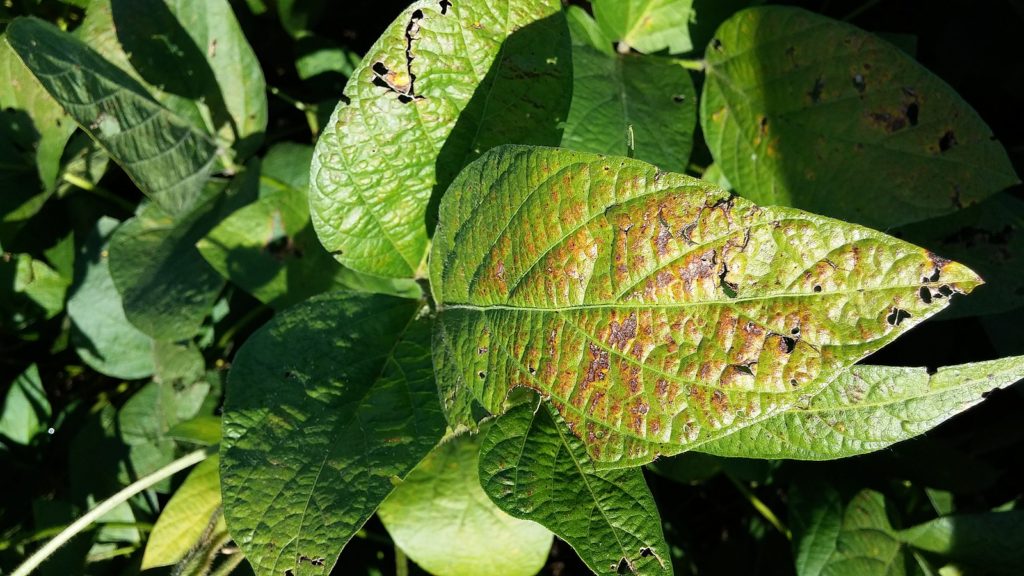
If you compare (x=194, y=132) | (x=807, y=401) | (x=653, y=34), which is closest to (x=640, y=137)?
(x=653, y=34)

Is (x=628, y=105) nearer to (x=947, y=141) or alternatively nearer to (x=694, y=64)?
(x=694, y=64)

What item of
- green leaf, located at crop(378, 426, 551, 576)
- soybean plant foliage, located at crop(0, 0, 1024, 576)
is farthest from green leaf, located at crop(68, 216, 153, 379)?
green leaf, located at crop(378, 426, 551, 576)

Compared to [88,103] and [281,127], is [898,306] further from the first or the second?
[281,127]

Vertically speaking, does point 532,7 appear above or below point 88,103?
above

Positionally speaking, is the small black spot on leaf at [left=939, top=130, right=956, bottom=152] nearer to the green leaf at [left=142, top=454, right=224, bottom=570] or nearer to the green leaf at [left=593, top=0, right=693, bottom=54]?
the green leaf at [left=593, top=0, right=693, bottom=54]

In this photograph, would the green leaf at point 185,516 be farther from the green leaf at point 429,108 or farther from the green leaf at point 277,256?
the green leaf at point 429,108

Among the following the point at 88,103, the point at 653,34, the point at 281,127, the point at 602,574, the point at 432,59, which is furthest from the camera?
the point at 281,127

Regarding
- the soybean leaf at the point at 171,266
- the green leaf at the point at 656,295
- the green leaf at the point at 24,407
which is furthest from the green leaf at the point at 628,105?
the green leaf at the point at 24,407
